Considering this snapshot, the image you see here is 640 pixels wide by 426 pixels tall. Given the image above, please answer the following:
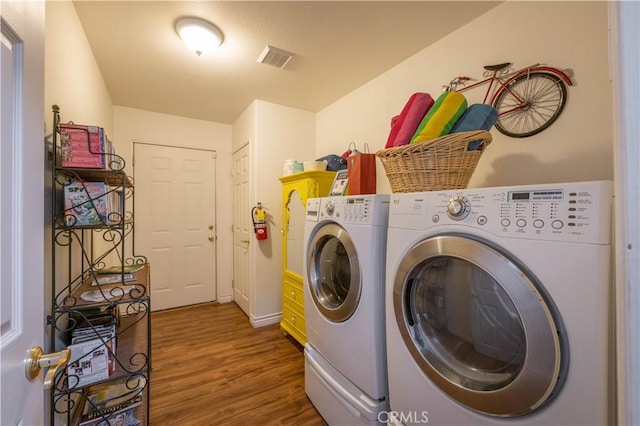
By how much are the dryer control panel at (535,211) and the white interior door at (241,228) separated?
2259 mm

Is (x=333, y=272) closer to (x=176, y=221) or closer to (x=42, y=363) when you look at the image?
(x=42, y=363)

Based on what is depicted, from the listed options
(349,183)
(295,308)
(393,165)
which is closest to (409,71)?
(349,183)

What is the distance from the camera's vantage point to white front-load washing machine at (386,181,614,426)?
0.60 metres

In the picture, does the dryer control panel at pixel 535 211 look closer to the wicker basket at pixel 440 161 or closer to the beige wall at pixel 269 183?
the wicker basket at pixel 440 161

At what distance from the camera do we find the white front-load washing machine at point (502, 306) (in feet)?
1.97

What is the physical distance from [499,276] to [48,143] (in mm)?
1789

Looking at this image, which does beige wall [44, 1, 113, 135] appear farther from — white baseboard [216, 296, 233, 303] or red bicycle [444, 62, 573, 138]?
white baseboard [216, 296, 233, 303]

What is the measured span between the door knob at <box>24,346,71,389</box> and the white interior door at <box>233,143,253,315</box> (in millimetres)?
2189

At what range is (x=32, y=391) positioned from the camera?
0.54 meters

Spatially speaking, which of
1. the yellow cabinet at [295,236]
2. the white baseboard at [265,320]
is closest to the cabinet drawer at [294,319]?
the yellow cabinet at [295,236]

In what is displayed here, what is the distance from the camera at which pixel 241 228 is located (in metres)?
3.08

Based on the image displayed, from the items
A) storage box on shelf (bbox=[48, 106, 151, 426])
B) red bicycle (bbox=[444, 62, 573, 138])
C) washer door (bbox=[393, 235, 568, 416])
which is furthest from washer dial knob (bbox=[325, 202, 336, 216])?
storage box on shelf (bbox=[48, 106, 151, 426])

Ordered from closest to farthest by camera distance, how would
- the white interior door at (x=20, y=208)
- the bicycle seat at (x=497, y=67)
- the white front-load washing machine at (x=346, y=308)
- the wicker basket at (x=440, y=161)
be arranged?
the white interior door at (x=20, y=208) < the wicker basket at (x=440, y=161) < the white front-load washing machine at (x=346, y=308) < the bicycle seat at (x=497, y=67)

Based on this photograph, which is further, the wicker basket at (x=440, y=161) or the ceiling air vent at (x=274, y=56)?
the ceiling air vent at (x=274, y=56)
